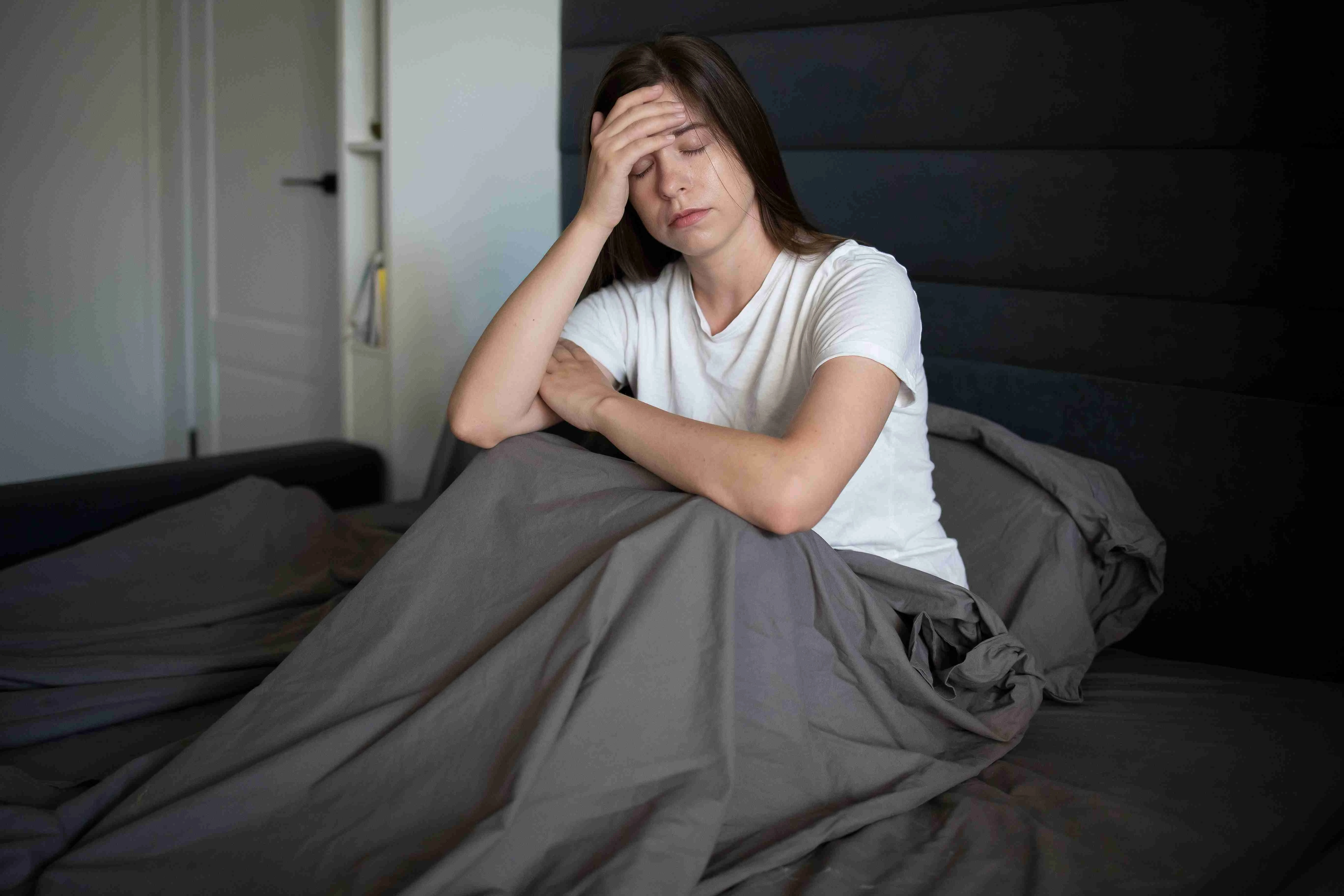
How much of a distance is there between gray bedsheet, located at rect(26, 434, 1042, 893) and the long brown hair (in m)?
0.48

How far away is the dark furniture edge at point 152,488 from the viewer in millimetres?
1871

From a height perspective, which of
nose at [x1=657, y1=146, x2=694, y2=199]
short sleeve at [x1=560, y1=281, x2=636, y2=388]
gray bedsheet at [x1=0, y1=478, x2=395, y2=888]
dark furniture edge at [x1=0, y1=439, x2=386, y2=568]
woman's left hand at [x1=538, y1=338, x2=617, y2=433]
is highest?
nose at [x1=657, y1=146, x2=694, y2=199]

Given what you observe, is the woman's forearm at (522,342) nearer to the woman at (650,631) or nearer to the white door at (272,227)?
the woman at (650,631)

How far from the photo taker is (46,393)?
3.61m

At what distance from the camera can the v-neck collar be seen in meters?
1.55

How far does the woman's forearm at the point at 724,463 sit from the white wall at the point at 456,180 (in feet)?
4.50

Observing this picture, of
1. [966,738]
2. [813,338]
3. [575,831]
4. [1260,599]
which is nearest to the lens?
[575,831]

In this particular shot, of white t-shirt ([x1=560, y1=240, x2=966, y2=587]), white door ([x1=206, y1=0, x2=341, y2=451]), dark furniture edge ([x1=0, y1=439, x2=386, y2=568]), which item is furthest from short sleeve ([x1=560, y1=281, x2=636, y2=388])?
white door ([x1=206, y1=0, x2=341, y2=451])

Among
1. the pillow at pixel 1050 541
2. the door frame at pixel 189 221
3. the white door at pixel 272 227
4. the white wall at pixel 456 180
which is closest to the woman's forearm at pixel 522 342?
the pillow at pixel 1050 541

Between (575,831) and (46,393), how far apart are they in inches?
134

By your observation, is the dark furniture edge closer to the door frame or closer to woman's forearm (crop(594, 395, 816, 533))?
woman's forearm (crop(594, 395, 816, 533))

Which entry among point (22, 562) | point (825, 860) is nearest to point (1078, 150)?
point (825, 860)

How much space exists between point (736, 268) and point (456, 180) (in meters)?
1.30

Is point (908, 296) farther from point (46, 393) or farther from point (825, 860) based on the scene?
point (46, 393)
